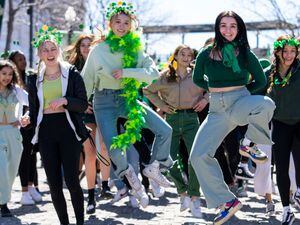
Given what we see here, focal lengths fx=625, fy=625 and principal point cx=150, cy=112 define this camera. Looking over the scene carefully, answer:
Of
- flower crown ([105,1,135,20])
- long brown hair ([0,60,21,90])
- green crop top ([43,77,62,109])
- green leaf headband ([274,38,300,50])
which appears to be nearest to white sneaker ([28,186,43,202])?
long brown hair ([0,60,21,90])

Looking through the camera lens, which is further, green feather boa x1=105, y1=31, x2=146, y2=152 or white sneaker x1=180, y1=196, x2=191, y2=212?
white sneaker x1=180, y1=196, x2=191, y2=212

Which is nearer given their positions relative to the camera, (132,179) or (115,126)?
(132,179)

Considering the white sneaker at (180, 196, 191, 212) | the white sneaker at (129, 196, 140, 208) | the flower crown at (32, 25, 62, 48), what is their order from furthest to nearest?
the white sneaker at (129, 196, 140, 208) → the white sneaker at (180, 196, 191, 212) → the flower crown at (32, 25, 62, 48)

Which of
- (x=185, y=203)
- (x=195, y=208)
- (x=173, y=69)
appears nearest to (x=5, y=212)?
(x=185, y=203)

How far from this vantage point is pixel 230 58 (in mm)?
5801

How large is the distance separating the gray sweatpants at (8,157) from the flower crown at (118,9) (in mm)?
1920

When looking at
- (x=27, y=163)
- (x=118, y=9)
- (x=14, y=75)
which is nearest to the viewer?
(x=118, y=9)

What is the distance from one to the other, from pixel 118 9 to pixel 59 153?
188cm

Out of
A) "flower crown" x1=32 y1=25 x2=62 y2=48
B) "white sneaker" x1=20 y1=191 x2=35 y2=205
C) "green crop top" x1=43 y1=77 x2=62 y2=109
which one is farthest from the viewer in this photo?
"white sneaker" x1=20 y1=191 x2=35 y2=205

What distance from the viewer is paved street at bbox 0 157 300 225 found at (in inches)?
279

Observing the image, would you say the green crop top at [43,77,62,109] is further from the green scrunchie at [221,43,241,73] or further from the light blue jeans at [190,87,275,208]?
the green scrunchie at [221,43,241,73]

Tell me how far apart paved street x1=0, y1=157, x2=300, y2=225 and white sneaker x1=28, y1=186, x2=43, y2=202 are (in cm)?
9

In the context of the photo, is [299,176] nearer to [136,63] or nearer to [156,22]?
[136,63]

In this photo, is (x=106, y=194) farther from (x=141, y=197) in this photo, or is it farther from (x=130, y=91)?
(x=130, y=91)
